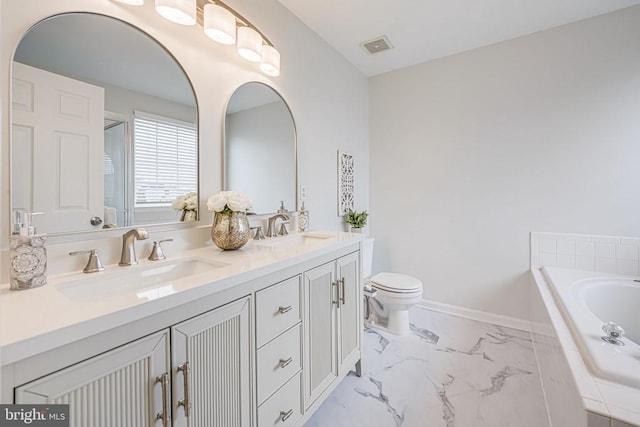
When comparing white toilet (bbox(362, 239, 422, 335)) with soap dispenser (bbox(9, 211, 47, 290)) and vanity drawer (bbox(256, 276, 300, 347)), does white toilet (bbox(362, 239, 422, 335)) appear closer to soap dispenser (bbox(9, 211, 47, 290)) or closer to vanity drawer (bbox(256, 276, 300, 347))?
vanity drawer (bbox(256, 276, 300, 347))

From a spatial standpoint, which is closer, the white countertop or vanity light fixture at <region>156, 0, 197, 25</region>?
the white countertop


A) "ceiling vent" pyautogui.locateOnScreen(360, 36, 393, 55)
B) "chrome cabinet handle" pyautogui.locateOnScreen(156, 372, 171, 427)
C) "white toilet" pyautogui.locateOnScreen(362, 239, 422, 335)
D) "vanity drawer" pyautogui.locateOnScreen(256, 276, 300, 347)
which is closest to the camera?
"chrome cabinet handle" pyautogui.locateOnScreen(156, 372, 171, 427)

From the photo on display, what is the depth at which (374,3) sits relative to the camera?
1.91 metres

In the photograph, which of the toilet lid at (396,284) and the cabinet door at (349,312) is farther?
the toilet lid at (396,284)

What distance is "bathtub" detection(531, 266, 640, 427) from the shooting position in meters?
0.81

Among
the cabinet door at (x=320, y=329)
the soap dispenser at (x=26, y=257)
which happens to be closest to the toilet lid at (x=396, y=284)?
the cabinet door at (x=320, y=329)

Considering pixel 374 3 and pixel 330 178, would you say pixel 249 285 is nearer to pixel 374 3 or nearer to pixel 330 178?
pixel 330 178

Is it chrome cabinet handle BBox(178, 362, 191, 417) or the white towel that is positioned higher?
the white towel

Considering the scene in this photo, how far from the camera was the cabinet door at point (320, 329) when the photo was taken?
51.2 inches

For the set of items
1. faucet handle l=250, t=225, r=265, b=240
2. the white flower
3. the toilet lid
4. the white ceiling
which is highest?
the white ceiling

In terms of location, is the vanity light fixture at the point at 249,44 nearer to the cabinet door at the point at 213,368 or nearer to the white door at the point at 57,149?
the white door at the point at 57,149

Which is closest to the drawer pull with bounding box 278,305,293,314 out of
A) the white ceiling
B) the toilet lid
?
the toilet lid

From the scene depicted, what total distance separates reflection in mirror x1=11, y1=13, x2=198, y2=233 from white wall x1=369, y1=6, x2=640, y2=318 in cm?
214

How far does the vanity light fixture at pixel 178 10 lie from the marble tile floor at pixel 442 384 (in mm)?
2013
